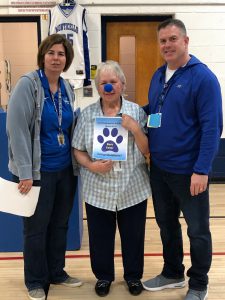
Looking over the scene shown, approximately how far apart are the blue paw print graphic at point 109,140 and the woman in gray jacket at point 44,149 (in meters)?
0.22

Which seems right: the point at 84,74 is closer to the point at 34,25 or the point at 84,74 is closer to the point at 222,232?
the point at 34,25

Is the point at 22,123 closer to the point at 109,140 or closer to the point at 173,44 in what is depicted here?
the point at 109,140

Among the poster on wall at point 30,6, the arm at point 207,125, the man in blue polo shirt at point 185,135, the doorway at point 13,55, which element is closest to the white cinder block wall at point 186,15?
the poster on wall at point 30,6

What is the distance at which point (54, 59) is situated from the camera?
1983mm

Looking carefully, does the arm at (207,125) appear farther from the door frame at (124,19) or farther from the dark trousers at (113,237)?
the door frame at (124,19)

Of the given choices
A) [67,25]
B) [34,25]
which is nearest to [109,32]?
[67,25]

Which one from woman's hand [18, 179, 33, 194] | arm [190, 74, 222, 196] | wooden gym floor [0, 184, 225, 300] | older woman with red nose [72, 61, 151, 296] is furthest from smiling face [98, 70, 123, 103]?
wooden gym floor [0, 184, 225, 300]

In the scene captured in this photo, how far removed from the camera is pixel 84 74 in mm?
4523

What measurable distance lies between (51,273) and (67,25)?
122 inches

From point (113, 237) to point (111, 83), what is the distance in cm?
92

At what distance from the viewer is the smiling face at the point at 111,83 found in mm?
1970

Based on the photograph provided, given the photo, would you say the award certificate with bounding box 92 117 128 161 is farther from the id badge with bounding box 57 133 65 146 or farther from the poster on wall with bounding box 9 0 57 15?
the poster on wall with bounding box 9 0 57 15

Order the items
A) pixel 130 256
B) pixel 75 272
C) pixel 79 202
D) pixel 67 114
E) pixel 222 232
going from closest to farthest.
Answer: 1. pixel 67 114
2. pixel 130 256
3. pixel 75 272
4. pixel 79 202
5. pixel 222 232

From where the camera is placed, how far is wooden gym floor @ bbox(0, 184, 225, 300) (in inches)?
89.6
